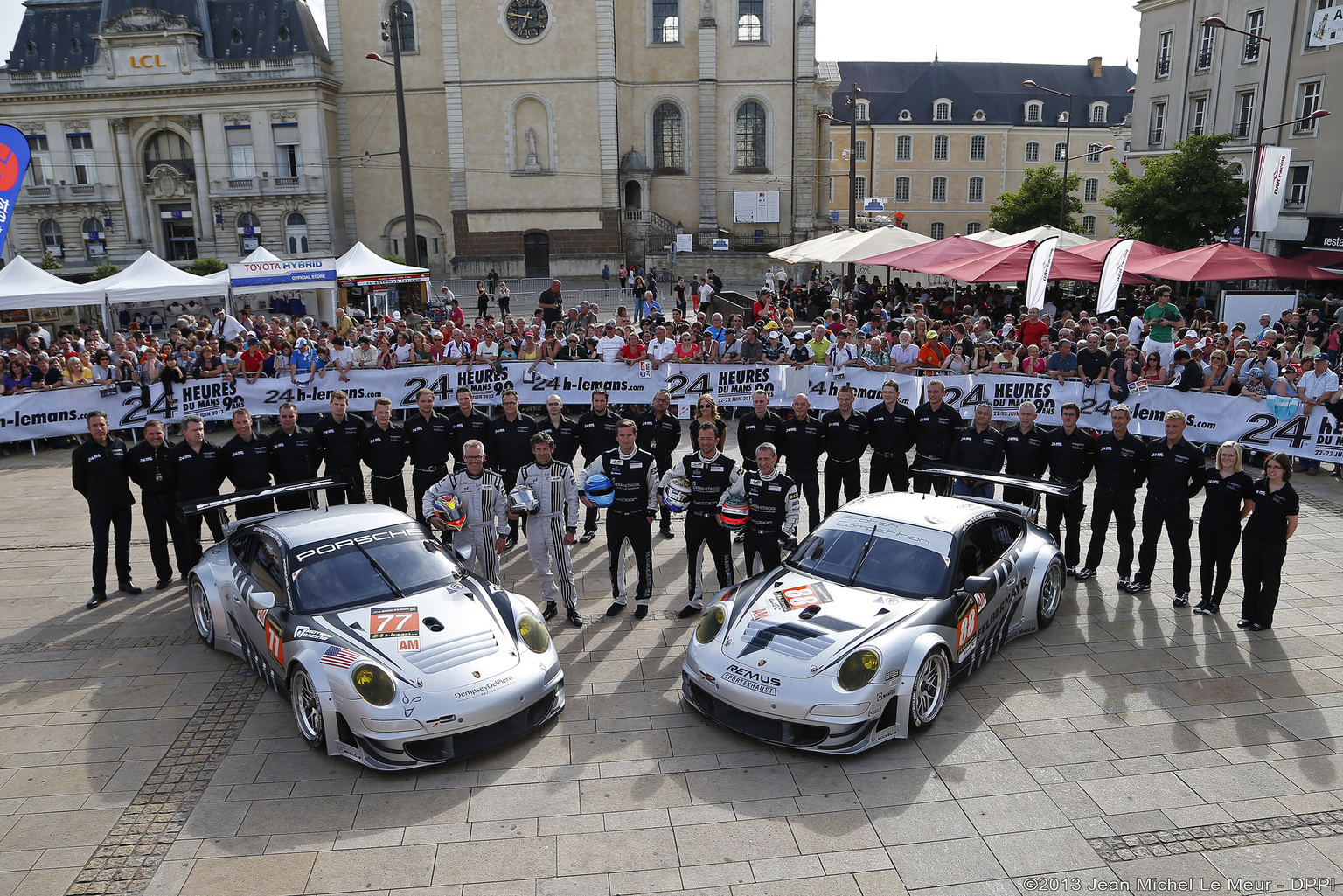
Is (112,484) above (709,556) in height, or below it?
above

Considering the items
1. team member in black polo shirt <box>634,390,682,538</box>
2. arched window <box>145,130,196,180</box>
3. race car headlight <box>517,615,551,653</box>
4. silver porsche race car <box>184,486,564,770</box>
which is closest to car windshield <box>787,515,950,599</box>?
race car headlight <box>517,615,551,653</box>

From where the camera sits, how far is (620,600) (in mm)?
9039

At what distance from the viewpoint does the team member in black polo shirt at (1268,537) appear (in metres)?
8.15

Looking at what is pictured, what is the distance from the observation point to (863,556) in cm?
745

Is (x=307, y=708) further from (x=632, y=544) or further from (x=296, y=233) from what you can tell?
(x=296, y=233)

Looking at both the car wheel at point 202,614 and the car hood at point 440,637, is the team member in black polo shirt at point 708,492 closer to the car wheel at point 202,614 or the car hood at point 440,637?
the car hood at point 440,637

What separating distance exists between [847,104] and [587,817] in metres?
69.5

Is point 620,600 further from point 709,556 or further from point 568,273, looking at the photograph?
point 568,273

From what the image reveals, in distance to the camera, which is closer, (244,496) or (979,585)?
(979,585)

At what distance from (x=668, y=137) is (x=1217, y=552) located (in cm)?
4487

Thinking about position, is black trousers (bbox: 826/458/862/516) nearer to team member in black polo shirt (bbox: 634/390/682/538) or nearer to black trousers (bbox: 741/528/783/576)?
team member in black polo shirt (bbox: 634/390/682/538)

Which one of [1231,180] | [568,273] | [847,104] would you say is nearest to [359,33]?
[568,273]

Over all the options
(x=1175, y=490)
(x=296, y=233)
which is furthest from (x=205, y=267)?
(x=1175, y=490)

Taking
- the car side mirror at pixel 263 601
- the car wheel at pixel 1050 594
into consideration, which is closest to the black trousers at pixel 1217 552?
the car wheel at pixel 1050 594
